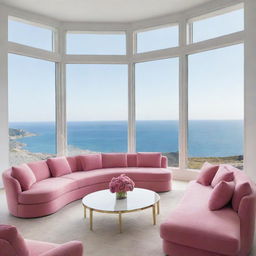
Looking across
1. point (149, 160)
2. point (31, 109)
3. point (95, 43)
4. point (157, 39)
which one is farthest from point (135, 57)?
point (31, 109)

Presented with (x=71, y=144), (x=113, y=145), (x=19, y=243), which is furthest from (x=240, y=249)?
(x=71, y=144)

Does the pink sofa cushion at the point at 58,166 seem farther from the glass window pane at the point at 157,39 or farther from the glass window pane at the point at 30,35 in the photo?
the glass window pane at the point at 157,39

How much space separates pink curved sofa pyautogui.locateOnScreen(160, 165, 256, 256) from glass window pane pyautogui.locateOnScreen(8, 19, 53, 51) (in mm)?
5364

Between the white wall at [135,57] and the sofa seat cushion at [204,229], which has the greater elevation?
the white wall at [135,57]

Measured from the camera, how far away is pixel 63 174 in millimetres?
5113

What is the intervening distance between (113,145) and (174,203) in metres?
2.89

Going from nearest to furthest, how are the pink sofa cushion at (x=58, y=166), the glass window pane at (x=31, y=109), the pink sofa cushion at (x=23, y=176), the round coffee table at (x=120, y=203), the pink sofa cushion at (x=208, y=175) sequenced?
1. the round coffee table at (x=120, y=203)
2. the pink sofa cushion at (x=23, y=176)
3. the pink sofa cushion at (x=208, y=175)
4. the pink sofa cushion at (x=58, y=166)
5. the glass window pane at (x=31, y=109)

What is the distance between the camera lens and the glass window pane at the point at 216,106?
5539mm

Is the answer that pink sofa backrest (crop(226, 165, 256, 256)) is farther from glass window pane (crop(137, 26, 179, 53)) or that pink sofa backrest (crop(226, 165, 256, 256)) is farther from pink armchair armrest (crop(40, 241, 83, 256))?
glass window pane (crop(137, 26, 179, 53))

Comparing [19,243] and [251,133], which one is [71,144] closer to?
[251,133]

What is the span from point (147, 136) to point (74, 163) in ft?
7.24

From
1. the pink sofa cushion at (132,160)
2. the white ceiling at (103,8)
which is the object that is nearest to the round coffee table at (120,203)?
the pink sofa cushion at (132,160)

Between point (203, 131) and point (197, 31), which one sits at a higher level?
point (197, 31)

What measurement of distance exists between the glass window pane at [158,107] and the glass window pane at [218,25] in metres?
0.82
